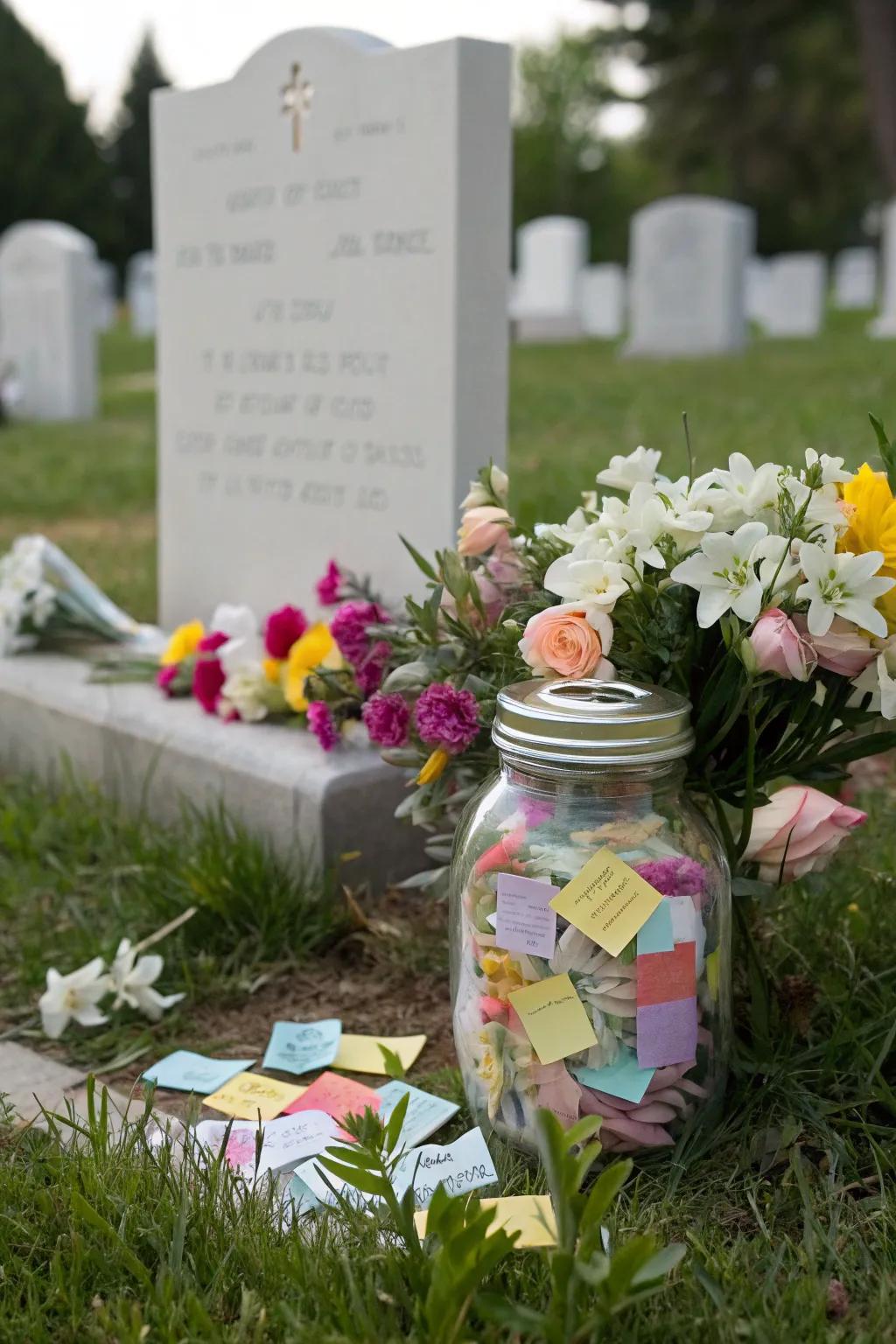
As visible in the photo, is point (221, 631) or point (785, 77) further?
point (785, 77)

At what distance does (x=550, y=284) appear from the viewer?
16.9 metres

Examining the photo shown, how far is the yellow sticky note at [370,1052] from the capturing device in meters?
2.15

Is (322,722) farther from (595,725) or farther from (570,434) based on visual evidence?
(570,434)

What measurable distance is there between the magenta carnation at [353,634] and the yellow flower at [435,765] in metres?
0.56

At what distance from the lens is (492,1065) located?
172 cm

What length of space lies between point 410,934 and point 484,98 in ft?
5.36

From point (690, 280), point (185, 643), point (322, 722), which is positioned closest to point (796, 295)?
point (690, 280)

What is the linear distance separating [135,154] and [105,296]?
15060 millimetres

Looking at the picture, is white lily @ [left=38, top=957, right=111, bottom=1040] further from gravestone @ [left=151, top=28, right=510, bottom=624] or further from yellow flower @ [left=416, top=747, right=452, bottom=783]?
gravestone @ [left=151, top=28, right=510, bottom=624]

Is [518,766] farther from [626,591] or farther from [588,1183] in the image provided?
[588,1183]

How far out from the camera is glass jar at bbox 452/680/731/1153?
1.63 meters

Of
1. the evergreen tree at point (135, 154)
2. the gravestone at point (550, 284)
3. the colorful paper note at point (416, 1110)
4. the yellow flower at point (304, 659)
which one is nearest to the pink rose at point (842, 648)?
the colorful paper note at point (416, 1110)

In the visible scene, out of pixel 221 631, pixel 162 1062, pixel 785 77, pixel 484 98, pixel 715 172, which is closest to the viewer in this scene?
pixel 162 1062

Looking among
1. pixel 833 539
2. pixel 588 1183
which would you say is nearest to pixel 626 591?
pixel 833 539
